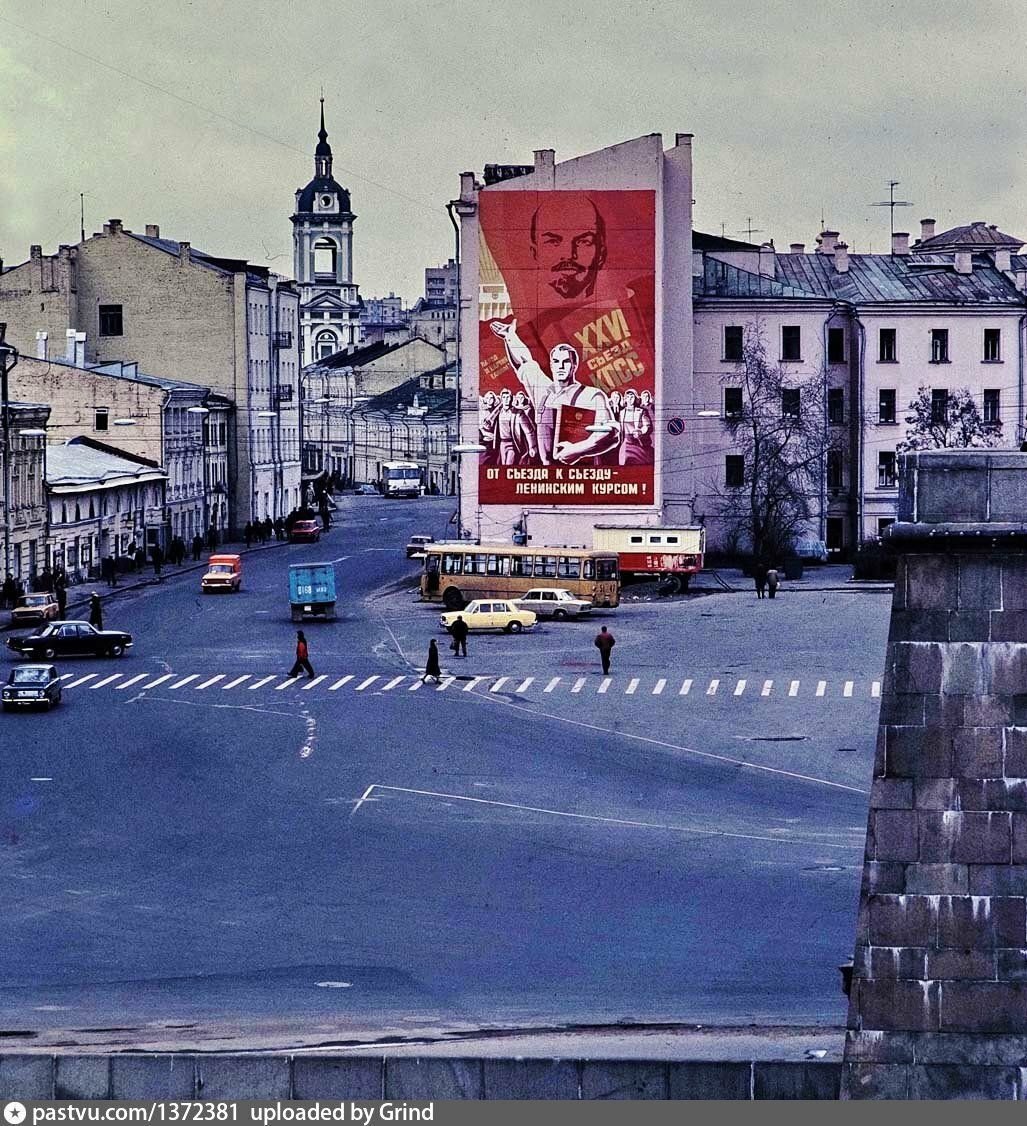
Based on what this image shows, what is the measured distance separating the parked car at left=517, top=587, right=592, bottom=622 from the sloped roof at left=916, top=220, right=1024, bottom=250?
5004cm

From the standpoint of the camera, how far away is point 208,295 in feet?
368

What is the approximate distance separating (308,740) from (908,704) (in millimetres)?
30210

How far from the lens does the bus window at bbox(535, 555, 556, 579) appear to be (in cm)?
7462

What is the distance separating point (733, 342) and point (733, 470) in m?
4.52

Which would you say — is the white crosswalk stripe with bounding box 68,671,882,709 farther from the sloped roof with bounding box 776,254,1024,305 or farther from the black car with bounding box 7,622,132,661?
the sloped roof with bounding box 776,254,1024,305

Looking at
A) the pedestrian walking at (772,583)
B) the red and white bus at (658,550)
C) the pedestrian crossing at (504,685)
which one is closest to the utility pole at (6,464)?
→ the red and white bus at (658,550)

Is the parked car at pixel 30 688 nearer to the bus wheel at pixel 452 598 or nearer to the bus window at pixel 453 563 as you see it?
the bus wheel at pixel 452 598

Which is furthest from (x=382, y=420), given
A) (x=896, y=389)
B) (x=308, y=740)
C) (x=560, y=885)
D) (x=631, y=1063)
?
(x=631, y=1063)

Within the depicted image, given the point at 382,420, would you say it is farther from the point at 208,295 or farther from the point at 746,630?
the point at 746,630

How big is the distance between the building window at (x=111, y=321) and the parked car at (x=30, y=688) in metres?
60.7

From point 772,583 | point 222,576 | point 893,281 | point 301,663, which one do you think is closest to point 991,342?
point 893,281

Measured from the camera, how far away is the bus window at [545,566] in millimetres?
74625

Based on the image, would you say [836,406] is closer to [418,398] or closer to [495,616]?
[495,616]

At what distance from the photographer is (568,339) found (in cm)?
8481
